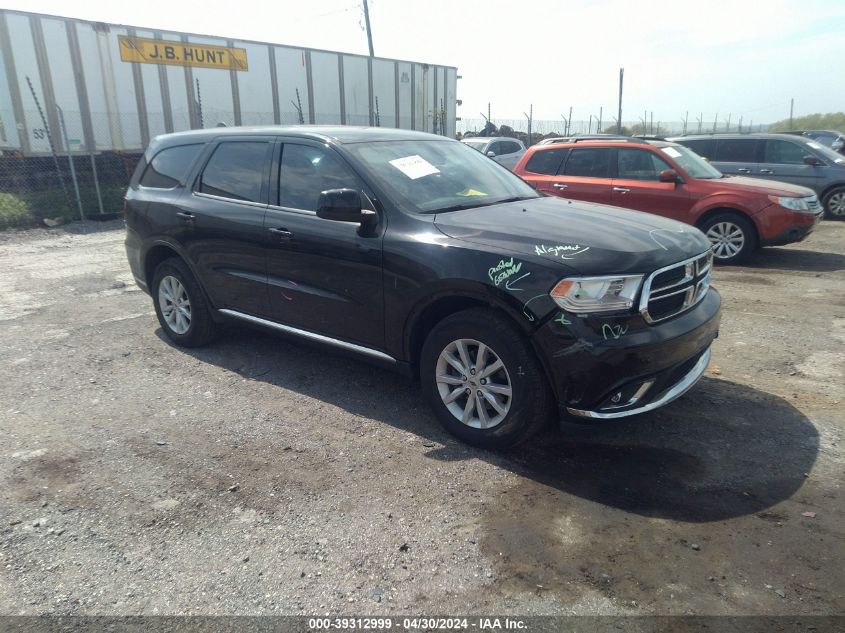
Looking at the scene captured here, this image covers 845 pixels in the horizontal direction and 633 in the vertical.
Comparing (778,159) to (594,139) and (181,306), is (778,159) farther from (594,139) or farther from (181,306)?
(181,306)

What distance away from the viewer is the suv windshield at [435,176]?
4.05 metres

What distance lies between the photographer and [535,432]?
3.46 metres

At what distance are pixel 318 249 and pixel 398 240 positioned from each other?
0.68 meters

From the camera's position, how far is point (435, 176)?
4328mm

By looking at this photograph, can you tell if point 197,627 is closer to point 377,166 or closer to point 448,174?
point 377,166

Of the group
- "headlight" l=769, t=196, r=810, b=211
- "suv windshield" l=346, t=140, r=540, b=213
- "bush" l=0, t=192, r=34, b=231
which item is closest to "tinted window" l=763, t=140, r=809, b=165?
"headlight" l=769, t=196, r=810, b=211

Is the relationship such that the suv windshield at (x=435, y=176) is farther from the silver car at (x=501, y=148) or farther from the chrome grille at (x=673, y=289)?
the silver car at (x=501, y=148)

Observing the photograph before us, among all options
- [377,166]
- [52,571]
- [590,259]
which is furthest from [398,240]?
[52,571]

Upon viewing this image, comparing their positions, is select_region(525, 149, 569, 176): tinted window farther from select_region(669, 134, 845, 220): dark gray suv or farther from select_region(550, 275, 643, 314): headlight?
select_region(550, 275, 643, 314): headlight

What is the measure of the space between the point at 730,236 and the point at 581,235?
615 cm

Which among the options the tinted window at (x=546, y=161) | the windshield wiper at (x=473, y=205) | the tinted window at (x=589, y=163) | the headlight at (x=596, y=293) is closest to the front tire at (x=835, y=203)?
the tinted window at (x=589, y=163)

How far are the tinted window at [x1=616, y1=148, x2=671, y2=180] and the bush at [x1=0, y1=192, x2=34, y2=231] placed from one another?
11055mm

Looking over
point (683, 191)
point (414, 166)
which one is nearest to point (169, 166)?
point (414, 166)

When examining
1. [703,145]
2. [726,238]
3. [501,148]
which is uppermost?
[703,145]
